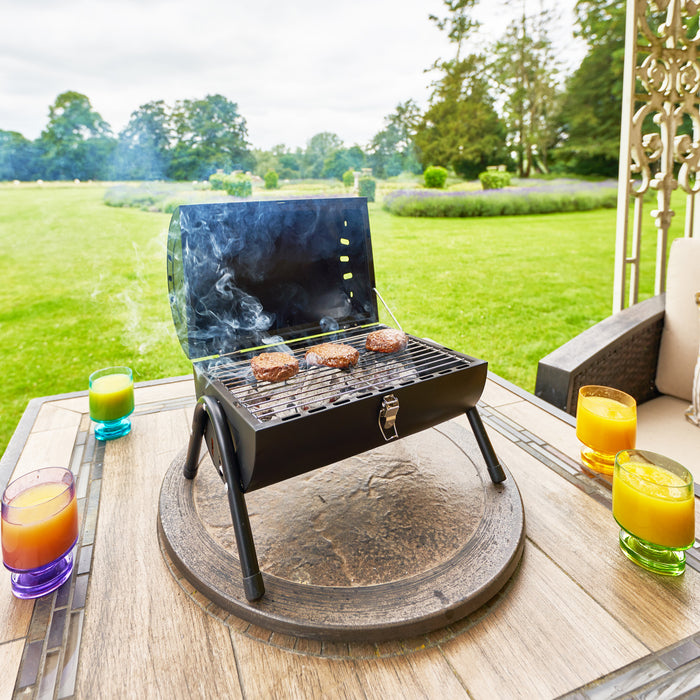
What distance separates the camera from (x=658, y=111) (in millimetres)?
2312

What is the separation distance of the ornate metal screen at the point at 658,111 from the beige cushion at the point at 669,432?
2.38 ft

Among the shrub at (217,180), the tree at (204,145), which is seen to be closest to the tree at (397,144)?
Answer: the tree at (204,145)

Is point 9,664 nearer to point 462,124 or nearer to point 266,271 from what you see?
point 266,271

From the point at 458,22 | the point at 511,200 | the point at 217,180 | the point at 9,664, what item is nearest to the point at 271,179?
the point at 217,180

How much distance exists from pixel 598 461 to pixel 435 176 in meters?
4.61

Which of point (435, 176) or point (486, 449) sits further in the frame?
point (435, 176)

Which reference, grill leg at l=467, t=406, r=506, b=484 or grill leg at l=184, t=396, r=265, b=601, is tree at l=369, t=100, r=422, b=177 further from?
grill leg at l=184, t=396, r=265, b=601

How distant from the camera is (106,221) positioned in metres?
4.21

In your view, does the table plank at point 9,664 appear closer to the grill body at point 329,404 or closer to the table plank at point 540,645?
the grill body at point 329,404

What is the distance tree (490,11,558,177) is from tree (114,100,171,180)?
15.5ft

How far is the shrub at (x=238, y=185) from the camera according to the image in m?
3.08

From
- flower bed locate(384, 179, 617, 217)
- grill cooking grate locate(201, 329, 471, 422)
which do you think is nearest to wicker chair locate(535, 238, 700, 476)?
grill cooking grate locate(201, 329, 471, 422)

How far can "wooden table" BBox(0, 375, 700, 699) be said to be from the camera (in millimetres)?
843

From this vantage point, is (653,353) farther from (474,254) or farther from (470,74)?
(470,74)
